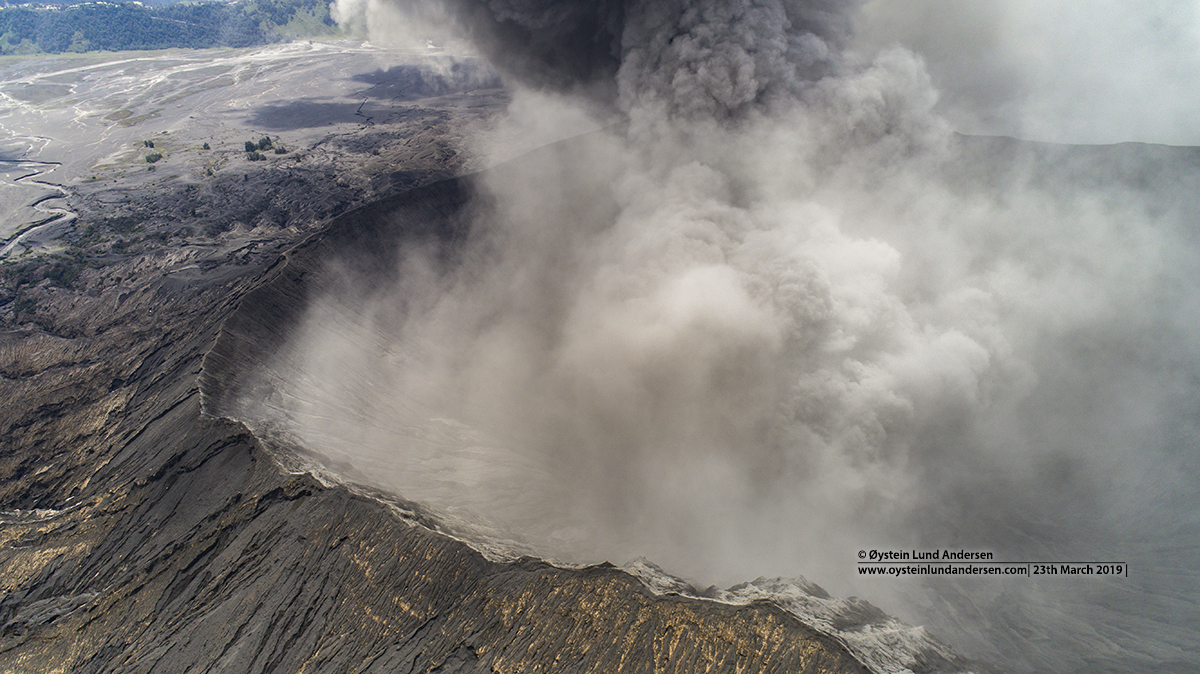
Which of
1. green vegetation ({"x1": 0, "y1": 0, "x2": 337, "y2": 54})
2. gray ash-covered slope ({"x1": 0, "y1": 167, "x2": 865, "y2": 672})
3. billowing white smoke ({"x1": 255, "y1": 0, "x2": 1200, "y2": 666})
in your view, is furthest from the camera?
green vegetation ({"x1": 0, "y1": 0, "x2": 337, "y2": 54})

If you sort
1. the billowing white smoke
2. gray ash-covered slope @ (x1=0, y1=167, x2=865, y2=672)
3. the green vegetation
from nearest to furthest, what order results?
gray ash-covered slope @ (x1=0, y1=167, x2=865, y2=672) < the billowing white smoke < the green vegetation

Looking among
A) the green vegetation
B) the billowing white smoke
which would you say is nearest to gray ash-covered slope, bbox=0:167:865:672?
the billowing white smoke

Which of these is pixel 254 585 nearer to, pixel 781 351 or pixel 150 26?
pixel 781 351

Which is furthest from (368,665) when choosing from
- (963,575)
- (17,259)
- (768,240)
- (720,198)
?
(17,259)

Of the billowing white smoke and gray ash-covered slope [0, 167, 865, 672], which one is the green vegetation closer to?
the billowing white smoke

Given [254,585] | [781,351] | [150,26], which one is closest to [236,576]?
[254,585]

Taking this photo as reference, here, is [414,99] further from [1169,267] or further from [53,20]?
[53,20]
